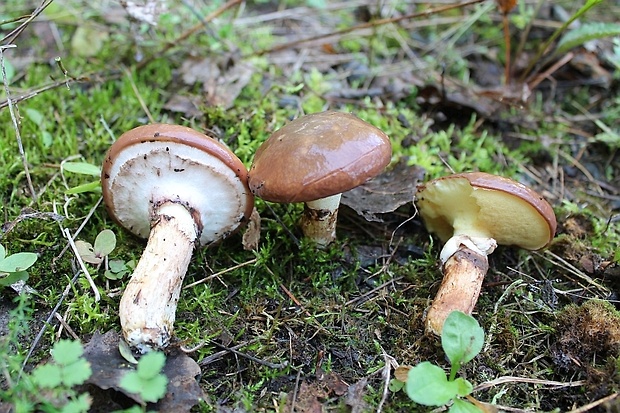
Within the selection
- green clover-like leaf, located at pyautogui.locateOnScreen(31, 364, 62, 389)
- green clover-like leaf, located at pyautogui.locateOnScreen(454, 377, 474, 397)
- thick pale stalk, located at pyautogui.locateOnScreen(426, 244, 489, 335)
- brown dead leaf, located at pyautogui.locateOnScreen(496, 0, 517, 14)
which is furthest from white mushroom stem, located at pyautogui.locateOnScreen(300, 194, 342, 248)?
brown dead leaf, located at pyautogui.locateOnScreen(496, 0, 517, 14)

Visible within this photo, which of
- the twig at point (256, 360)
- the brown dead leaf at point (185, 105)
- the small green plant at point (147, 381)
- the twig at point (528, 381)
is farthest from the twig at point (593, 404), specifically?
the brown dead leaf at point (185, 105)

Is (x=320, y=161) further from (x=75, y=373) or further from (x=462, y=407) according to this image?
(x=75, y=373)

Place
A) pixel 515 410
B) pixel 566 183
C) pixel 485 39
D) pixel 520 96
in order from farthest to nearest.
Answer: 1. pixel 485 39
2. pixel 520 96
3. pixel 566 183
4. pixel 515 410

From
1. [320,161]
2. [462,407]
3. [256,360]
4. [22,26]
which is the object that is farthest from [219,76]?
[462,407]

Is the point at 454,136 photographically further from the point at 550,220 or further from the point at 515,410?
the point at 515,410

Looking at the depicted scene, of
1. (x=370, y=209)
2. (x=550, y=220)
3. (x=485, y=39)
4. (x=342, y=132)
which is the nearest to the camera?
(x=342, y=132)

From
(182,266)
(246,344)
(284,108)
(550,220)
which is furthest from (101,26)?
(550,220)
